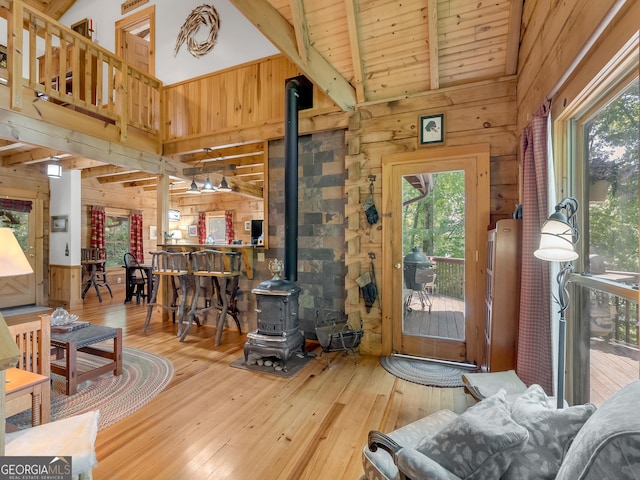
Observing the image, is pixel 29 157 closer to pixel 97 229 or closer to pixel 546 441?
pixel 97 229

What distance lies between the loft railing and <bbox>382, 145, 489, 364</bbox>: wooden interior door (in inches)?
152

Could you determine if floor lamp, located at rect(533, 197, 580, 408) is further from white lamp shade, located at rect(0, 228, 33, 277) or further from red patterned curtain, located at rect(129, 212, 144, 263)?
red patterned curtain, located at rect(129, 212, 144, 263)

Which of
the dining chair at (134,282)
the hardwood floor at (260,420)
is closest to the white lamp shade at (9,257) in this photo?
the hardwood floor at (260,420)

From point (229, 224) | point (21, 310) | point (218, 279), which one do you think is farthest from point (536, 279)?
point (229, 224)

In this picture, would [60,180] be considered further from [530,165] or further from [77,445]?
[530,165]

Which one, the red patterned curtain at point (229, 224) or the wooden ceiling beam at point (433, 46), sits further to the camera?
the red patterned curtain at point (229, 224)

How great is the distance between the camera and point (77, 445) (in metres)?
1.23

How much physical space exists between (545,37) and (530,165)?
86 cm

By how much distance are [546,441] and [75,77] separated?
5498mm

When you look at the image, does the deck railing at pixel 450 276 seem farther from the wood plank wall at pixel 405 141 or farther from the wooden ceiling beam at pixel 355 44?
the wooden ceiling beam at pixel 355 44

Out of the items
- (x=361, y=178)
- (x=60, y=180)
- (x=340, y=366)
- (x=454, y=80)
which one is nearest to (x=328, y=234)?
(x=361, y=178)

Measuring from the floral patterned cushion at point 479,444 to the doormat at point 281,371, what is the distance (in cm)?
207

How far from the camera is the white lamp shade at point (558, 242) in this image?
1.32 m

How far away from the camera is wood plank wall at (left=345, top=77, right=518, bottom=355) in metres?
3.01
